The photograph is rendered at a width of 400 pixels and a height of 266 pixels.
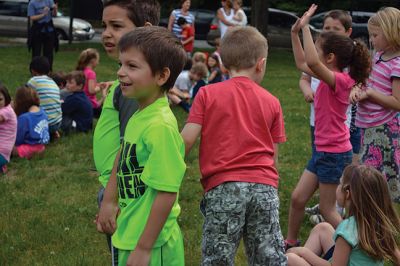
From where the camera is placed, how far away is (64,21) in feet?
92.2

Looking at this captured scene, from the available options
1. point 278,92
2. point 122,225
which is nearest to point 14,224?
point 122,225

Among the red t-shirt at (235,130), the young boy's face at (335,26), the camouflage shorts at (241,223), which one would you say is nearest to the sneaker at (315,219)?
the young boy's face at (335,26)

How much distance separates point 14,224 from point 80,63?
5.45 metres

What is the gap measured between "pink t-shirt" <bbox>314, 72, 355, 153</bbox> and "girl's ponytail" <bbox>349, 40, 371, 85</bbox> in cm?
5

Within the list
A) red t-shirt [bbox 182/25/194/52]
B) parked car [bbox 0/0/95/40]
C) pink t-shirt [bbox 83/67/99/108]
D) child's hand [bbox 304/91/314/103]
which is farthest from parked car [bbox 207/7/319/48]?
child's hand [bbox 304/91/314/103]

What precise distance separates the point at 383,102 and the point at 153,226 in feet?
8.99

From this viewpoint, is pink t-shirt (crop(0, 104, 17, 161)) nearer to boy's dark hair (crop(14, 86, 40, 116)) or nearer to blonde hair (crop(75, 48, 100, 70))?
boy's dark hair (crop(14, 86, 40, 116))

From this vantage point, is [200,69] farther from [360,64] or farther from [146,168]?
[146,168]

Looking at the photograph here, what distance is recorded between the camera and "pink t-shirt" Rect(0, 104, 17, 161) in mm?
7809

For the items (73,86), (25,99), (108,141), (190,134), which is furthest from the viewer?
(73,86)

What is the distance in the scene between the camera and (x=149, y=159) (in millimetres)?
2938

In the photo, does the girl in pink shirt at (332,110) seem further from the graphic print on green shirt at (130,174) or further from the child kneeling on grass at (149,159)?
the graphic print on green shirt at (130,174)

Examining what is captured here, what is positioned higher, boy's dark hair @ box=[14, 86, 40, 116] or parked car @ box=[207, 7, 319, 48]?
boy's dark hair @ box=[14, 86, 40, 116]

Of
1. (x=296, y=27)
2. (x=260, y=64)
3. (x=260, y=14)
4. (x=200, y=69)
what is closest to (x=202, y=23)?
(x=260, y=14)
